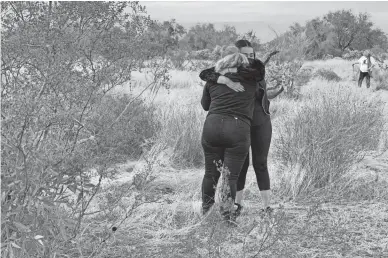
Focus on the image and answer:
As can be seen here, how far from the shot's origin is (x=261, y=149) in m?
4.75

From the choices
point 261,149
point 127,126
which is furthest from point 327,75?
point 127,126

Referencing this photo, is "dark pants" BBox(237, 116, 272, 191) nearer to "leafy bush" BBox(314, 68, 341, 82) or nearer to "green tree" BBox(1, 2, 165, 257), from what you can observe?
"green tree" BBox(1, 2, 165, 257)

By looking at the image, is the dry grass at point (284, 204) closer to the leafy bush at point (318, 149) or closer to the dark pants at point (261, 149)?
the leafy bush at point (318, 149)

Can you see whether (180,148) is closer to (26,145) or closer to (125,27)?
(125,27)

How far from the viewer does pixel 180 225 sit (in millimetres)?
4758

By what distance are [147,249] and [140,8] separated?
1.80 metres

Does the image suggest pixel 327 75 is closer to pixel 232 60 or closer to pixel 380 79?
pixel 380 79

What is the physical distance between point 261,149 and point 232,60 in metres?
0.79

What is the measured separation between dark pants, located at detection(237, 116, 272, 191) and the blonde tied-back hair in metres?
0.55

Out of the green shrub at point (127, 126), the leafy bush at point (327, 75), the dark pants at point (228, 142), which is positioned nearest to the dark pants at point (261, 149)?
the dark pants at point (228, 142)

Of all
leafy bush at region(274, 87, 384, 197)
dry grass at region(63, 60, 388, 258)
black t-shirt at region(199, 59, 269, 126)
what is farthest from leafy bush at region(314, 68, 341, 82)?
black t-shirt at region(199, 59, 269, 126)

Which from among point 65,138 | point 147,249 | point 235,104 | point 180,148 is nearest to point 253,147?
point 235,104

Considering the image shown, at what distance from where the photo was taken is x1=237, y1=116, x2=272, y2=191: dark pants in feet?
15.4

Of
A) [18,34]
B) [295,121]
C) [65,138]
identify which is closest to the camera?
[65,138]
